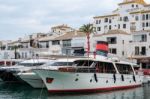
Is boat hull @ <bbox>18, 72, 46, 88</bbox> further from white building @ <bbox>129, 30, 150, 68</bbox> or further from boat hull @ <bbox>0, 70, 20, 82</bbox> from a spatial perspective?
white building @ <bbox>129, 30, 150, 68</bbox>

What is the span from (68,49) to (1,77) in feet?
80.1

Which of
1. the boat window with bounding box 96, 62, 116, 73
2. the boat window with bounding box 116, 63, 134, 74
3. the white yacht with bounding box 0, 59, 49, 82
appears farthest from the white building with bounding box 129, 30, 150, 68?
the boat window with bounding box 96, 62, 116, 73

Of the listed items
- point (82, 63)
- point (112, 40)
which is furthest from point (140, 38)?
point (82, 63)

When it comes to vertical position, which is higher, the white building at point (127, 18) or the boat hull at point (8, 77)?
the white building at point (127, 18)

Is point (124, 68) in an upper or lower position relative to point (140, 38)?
lower

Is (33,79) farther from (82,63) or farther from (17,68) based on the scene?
(82,63)

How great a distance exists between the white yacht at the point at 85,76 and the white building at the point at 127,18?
44.9 m

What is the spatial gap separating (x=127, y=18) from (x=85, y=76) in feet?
187

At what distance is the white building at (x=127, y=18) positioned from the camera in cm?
9394

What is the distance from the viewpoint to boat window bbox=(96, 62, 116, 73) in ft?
141

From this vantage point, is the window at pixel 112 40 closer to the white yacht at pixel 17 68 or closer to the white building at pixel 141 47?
the white building at pixel 141 47

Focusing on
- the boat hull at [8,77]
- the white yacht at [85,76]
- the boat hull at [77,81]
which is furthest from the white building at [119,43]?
the boat hull at [77,81]

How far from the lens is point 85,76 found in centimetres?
4044

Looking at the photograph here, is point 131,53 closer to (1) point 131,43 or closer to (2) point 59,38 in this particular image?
(1) point 131,43
